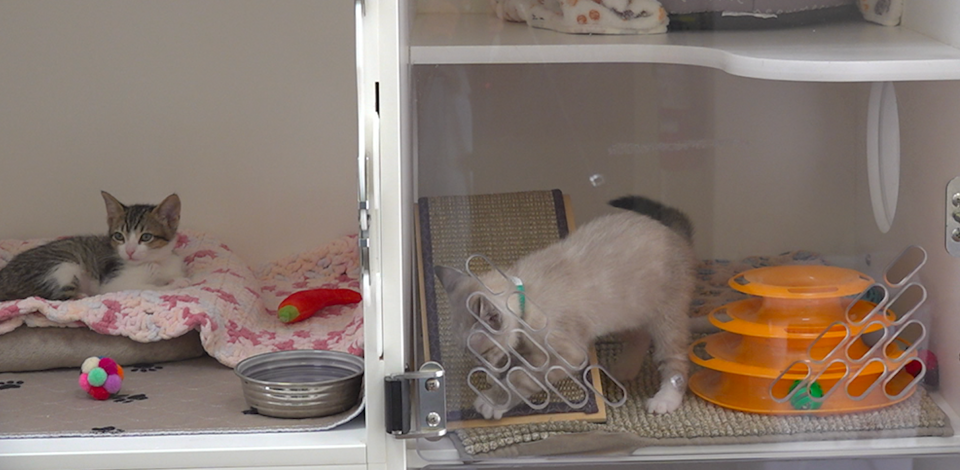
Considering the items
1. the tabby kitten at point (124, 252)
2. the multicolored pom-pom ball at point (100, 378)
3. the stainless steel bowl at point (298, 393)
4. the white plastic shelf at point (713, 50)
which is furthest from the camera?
the tabby kitten at point (124, 252)

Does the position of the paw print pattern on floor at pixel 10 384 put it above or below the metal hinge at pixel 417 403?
below

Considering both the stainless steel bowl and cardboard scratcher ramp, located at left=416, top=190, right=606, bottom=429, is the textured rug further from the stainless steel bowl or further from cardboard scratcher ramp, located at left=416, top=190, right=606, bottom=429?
cardboard scratcher ramp, located at left=416, top=190, right=606, bottom=429

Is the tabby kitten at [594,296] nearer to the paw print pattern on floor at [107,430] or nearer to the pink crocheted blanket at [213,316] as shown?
the pink crocheted blanket at [213,316]

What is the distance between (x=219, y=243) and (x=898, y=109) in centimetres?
139

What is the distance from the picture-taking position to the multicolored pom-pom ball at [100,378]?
1.27 m

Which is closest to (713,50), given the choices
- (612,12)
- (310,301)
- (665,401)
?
(612,12)

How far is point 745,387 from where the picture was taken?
1116 millimetres

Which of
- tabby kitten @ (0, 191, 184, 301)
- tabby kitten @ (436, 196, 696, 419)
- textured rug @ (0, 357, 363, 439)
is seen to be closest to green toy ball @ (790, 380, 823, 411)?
tabby kitten @ (436, 196, 696, 419)

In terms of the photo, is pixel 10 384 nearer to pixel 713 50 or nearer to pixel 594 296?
pixel 594 296

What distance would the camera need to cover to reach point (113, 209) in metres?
1.81

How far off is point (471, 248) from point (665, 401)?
0.32 m

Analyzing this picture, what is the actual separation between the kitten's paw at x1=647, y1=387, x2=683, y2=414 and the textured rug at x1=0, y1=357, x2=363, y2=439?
0.38 metres

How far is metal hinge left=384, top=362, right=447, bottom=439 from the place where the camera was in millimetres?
1066

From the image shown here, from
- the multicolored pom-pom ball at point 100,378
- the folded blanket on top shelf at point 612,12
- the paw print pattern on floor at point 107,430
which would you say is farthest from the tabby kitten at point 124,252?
the folded blanket on top shelf at point 612,12
